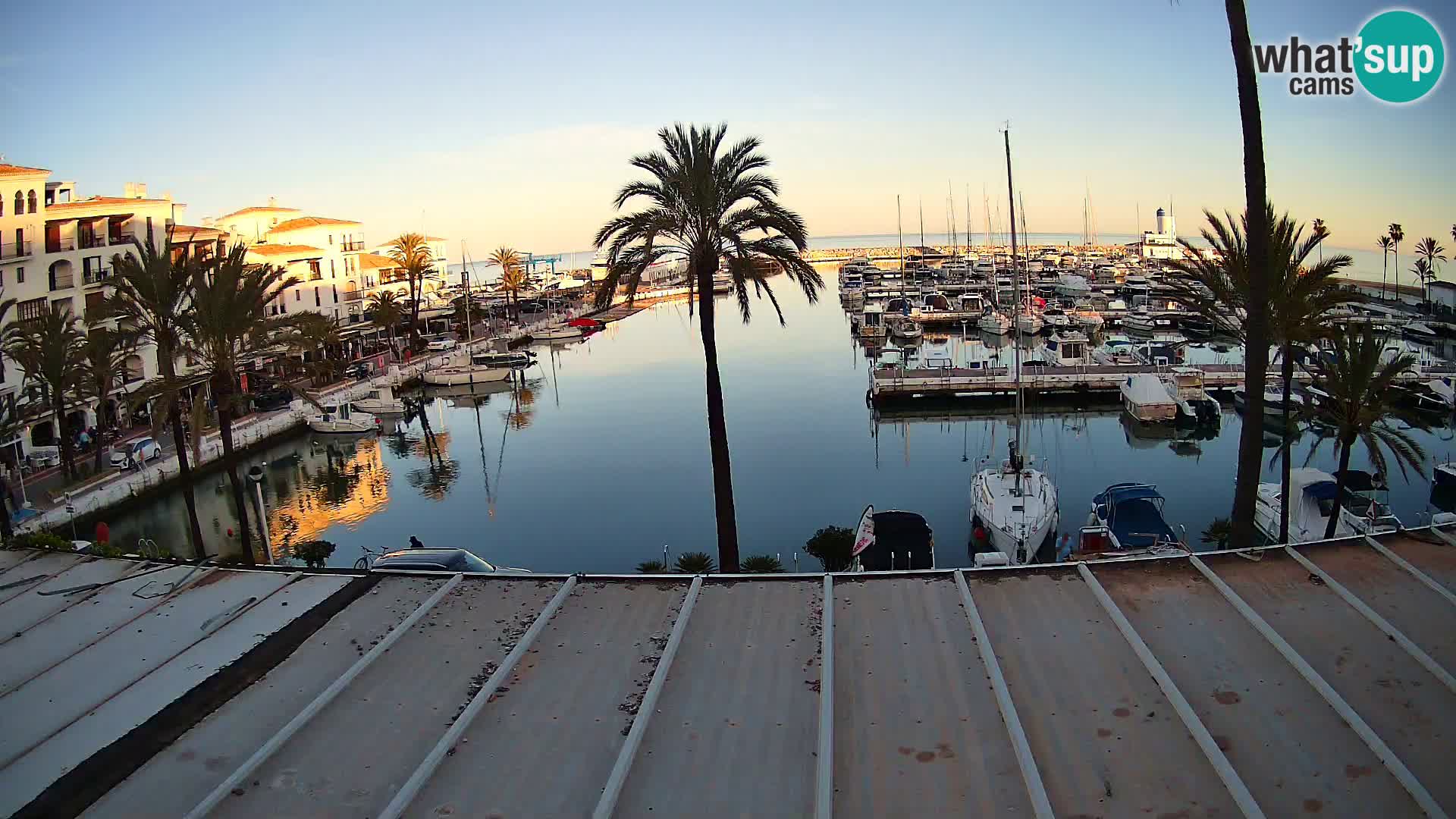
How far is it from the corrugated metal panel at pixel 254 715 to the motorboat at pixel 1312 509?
19243 millimetres

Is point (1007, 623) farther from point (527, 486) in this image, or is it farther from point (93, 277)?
point (93, 277)

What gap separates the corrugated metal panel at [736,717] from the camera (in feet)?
21.4

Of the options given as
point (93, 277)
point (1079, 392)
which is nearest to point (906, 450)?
point (1079, 392)

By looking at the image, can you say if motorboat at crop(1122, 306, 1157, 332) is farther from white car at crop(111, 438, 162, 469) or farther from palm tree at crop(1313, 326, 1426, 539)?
white car at crop(111, 438, 162, 469)

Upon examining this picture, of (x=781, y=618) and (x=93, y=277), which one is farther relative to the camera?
(x=93, y=277)

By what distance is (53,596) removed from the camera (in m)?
11.7

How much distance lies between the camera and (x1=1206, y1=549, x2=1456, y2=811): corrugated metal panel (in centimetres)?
673

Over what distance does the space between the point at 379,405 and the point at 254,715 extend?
139ft

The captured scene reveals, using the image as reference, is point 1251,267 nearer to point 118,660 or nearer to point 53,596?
point 118,660

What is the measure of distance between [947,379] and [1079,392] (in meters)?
6.57

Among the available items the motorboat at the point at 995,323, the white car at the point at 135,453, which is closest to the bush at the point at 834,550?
the white car at the point at 135,453

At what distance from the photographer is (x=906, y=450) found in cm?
3625

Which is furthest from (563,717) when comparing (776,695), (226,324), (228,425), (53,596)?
(228,425)

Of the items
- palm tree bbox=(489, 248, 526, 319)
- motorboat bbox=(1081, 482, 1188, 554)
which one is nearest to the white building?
palm tree bbox=(489, 248, 526, 319)
